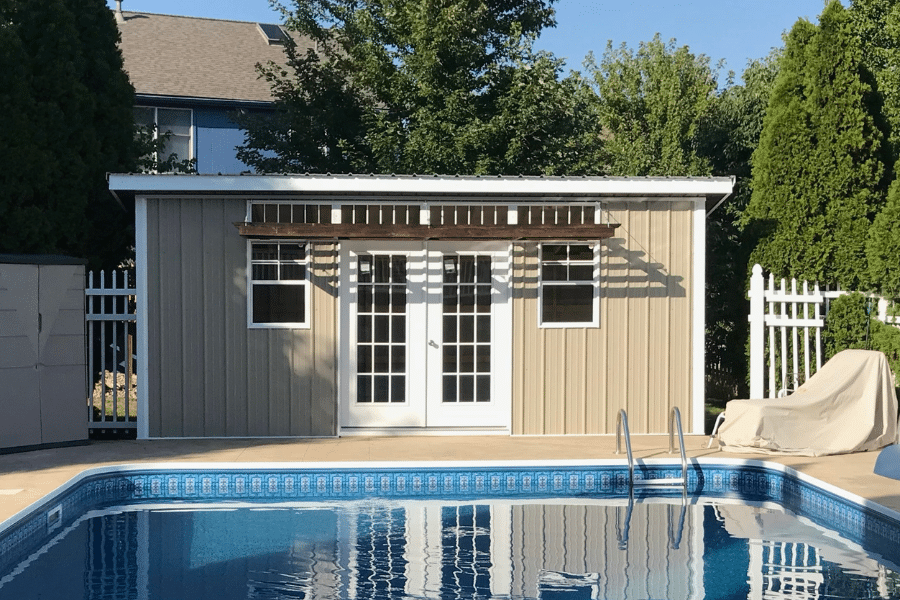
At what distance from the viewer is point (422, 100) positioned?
52.9ft

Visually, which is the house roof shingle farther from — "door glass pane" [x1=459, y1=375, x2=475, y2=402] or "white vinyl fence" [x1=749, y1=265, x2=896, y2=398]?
"white vinyl fence" [x1=749, y1=265, x2=896, y2=398]

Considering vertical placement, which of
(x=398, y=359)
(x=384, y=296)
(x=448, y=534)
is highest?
(x=384, y=296)

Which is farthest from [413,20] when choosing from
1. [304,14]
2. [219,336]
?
[219,336]

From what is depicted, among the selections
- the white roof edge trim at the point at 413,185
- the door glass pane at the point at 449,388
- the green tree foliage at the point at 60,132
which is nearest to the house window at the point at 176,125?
the green tree foliage at the point at 60,132

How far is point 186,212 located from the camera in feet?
30.8

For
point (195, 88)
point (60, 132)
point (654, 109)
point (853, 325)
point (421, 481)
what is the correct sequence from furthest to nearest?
point (195, 88) → point (654, 109) → point (60, 132) → point (853, 325) → point (421, 481)

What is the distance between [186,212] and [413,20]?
7.79 m

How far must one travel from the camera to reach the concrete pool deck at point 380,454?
7.65m

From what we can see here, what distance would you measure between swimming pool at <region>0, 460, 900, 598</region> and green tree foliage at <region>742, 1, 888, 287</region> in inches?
118

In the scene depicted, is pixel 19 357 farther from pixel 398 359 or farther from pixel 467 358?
pixel 467 358

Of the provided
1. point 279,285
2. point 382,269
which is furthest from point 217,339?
point 382,269

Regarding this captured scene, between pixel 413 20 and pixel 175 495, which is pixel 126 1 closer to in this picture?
pixel 413 20

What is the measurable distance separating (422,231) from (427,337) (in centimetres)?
126

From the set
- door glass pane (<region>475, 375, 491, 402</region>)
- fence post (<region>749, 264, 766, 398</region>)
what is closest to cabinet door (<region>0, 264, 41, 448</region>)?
door glass pane (<region>475, 375, 491, 402</region>)
